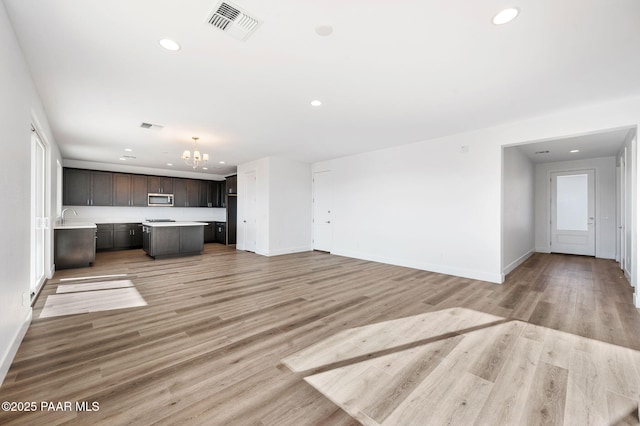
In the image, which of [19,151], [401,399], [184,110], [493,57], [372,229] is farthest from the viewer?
[372,229]

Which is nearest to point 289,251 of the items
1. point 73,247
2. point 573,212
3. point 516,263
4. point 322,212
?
point 322,212

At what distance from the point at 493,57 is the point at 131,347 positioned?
13.8 ft

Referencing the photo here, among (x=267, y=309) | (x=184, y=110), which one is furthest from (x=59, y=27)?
(x=267, y=309)

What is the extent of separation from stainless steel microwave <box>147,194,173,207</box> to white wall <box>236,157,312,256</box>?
9.96 feet

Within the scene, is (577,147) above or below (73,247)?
above

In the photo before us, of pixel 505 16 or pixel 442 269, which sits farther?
pixel 442 269

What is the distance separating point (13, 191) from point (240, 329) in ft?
7.28

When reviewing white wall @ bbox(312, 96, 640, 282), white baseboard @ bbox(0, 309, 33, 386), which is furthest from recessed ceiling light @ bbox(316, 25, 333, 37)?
white wall @ bbox(312, 96, 640, 282)

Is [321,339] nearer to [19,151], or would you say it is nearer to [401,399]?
[401,399]

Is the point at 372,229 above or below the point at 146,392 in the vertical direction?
above

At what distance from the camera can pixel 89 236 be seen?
570cm

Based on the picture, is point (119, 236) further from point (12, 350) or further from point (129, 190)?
point (12, 350)

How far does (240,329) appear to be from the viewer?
8.95 feet

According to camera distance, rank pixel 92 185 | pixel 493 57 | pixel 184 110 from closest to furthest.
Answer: pixel 493 57 → pixel 184 110 → pixel 92 185
